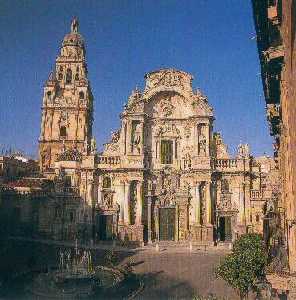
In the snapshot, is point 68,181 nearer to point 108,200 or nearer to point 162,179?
point 108,200

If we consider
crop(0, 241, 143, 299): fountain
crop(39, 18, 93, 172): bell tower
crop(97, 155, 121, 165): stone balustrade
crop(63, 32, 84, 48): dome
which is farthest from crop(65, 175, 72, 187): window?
crop(63, 32, 84, 48): dome

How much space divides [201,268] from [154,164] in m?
13.2

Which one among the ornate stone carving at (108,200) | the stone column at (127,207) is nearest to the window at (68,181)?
the ornate stone carving at (108,200)

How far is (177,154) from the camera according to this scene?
38.8 meters

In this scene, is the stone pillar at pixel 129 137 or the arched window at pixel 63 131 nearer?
the stone pillar at pixel 129 137

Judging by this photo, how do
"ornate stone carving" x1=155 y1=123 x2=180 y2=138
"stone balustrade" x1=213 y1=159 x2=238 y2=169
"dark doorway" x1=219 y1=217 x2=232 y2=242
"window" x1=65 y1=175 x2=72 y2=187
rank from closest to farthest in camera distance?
"dark doorway" x1=219 y1=217 x2=232 y2=242, "stone balustrade" x1=213 y1=159 x2=238 y2=169, "window" x1=65 y1=175 x2=72 y2=187, "ornate stone carving" x1=155 y1=123 x2=180 y2=138

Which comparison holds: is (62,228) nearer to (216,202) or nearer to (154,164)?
(154,164)

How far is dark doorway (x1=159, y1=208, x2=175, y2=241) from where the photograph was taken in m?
37.2

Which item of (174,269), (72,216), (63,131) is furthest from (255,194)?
(63,131)

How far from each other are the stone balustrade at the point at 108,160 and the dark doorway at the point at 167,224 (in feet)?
19.5

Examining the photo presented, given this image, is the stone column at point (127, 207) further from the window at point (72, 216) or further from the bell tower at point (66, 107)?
the bell tower at point (66, 107)

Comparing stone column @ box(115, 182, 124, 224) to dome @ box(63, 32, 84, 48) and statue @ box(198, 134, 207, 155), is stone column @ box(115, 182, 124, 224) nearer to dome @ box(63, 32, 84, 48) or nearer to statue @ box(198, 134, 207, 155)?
statue @ box(198, 134, 207, 155)

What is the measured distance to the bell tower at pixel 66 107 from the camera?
47.1 metres

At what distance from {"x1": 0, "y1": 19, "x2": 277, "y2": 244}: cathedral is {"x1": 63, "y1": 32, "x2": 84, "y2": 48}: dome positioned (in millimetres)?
15531
